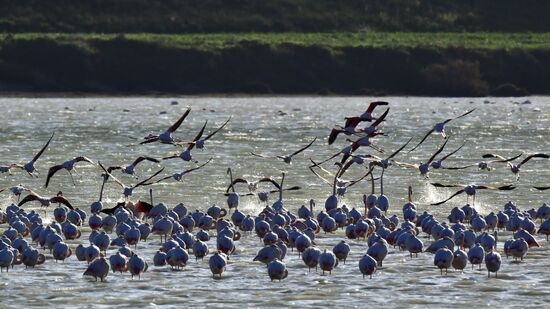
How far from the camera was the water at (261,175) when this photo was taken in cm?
2234

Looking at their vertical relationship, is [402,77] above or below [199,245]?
above

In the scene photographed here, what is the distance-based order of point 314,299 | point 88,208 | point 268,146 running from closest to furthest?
point 314,299 < point 88,208 < point 268,146

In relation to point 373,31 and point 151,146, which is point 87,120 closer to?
point 151,146

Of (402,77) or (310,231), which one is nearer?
(310,231)

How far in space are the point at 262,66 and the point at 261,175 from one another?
204 feet

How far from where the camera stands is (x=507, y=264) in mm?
25031

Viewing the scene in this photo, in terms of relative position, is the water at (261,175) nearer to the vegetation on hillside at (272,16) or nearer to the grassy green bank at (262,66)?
the grassy green bank at (262,66)

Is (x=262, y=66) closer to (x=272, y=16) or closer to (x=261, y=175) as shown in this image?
(x=272, y=16)

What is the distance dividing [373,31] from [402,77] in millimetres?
22080

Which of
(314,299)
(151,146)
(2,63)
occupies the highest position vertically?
(2,63)

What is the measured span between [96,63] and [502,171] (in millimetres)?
62439

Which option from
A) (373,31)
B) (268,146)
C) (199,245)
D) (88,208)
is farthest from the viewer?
(373,31)

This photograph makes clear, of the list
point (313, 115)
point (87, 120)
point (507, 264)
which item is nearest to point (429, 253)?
point (507, 264)

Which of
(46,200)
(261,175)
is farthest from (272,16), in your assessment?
(46,200)
